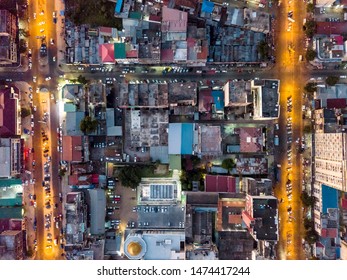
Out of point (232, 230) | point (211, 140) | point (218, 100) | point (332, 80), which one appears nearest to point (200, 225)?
point (232, 230)

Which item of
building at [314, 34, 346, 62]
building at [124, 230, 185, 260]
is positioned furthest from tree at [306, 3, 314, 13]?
building at [124, 230, 185, 260]

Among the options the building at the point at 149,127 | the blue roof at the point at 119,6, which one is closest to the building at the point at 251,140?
the building at the point at 149,127

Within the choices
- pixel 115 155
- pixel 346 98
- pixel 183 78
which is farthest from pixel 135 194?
pixel 346 98

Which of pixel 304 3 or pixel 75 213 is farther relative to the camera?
pixel 304 3

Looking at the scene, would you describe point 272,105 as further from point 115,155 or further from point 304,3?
point 115,155

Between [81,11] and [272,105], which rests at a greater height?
[81,11]

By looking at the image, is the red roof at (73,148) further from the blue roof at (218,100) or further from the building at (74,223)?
the blue roof at (218,100)

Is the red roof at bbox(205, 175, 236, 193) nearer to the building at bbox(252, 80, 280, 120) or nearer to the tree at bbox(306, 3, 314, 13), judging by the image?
the building at bbox(252, 80, 280, 120)
